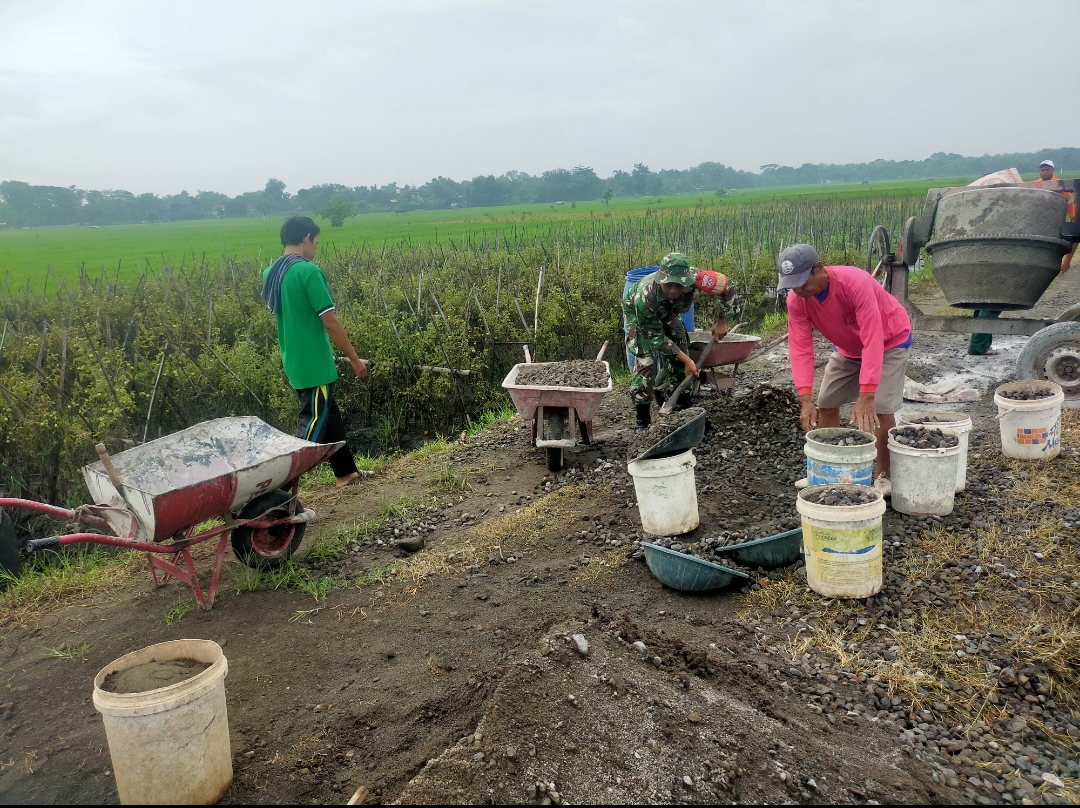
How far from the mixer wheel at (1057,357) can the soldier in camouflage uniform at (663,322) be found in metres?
2.56

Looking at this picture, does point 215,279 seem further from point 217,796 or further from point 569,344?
point 217,796

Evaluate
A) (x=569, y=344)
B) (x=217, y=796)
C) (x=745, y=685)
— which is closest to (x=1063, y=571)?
(x=745, y=685)

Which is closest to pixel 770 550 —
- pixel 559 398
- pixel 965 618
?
pixel 965 618

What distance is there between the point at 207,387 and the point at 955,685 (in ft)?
21.9

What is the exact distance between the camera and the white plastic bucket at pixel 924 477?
3.81 m

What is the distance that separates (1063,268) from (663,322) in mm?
3368

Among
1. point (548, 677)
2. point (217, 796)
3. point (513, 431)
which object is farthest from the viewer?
point (513, 431)

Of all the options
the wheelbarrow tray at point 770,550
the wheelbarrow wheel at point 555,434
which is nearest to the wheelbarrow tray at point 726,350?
the wheelbarrow wheel at point 555,434

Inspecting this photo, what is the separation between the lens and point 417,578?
397 centimetres

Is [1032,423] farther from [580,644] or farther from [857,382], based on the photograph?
[580,644]

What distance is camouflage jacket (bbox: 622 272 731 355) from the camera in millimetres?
5484

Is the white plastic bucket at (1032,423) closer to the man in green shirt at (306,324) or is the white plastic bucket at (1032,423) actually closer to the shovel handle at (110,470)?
the man in green shirt at (306,324)

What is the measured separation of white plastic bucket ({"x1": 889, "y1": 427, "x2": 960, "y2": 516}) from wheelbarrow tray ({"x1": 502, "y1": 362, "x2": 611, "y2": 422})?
2.11m

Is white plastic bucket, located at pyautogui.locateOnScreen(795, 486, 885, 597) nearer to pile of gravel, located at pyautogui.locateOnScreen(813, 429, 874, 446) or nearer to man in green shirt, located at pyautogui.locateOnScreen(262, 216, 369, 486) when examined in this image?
pile of gravel, located at pyautogui.locateOnScreen(813, 429, 874, 446)
